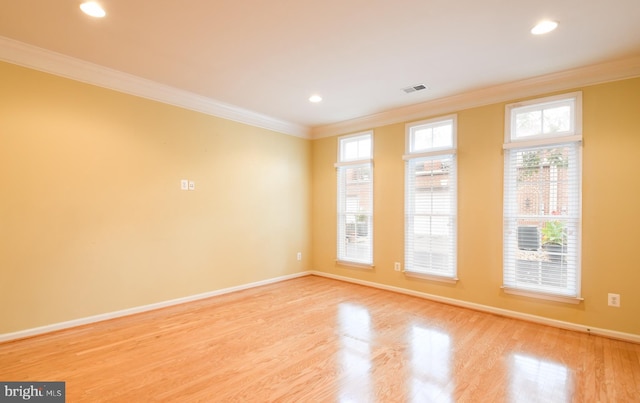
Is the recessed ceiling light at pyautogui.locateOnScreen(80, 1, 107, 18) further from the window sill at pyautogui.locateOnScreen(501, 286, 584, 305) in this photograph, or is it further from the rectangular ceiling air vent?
the window sill at pyautogui.locateOnScreen(501, 286, 584, 305)

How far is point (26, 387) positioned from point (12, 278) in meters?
1.21

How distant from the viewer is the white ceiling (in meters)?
2.28

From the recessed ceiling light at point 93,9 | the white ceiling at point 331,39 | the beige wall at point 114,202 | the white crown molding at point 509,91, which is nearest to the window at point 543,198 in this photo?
the white crown molding at point 509,91

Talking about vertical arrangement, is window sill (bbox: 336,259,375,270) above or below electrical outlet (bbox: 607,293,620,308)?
below

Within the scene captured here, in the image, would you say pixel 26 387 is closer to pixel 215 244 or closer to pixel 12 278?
pixel 12 278

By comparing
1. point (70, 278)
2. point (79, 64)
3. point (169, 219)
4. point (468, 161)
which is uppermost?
point (79, 64)

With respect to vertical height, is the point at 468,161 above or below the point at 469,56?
below

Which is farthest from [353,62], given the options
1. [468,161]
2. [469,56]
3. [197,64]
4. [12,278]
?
[12,278]

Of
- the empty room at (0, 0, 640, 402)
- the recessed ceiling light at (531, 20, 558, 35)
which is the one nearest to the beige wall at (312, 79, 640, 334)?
the empty room at (0, 0, 640, 402)

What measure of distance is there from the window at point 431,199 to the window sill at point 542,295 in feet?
2.15

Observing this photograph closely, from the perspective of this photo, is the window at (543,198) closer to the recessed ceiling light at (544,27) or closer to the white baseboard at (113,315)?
the recessed ceiling light at (544,27)

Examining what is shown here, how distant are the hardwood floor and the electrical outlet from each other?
35cm

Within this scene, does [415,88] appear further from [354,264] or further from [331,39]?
[354,264]

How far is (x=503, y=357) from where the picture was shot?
261 cm
